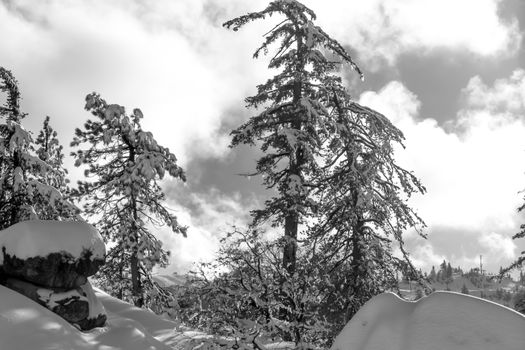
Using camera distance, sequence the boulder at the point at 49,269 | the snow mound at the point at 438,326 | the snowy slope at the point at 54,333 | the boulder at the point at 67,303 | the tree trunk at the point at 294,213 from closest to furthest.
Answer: the snow mound at the point at 438,326, the snowy slope at the point at 54,333, the boulder at the point at 67,303, the boulder at the point at 49,269, the tree trunk at the point at 294,213

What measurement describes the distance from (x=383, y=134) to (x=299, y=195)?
4.90 meters

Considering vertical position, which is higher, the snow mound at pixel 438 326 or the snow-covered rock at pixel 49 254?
the snow-covered rock at pixel 49 254

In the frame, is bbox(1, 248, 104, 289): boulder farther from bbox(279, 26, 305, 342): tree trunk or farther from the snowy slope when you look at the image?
bbox(279, 26, 305, 342): tree trunk

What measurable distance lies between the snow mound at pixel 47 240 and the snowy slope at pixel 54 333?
1393 millimetres

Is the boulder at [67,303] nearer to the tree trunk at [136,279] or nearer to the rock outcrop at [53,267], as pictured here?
the rock outcrop at [53,267]

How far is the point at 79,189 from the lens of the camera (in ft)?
61.2

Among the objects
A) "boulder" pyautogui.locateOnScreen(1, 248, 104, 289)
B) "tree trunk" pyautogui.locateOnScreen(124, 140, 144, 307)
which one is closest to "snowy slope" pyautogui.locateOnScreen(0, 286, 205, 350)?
"boulder" pyautogui.locateOnScreen(1, 248, 104, 289)

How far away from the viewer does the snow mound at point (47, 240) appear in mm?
11877

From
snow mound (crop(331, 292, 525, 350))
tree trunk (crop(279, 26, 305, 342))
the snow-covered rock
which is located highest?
A: tree trunk (crop(279, 26, 305, 342))

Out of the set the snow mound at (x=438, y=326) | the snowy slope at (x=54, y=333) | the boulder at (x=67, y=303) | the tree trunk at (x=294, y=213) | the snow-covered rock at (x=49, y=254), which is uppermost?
the tree trunk at (x=294, y=213)

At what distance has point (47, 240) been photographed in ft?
39.5

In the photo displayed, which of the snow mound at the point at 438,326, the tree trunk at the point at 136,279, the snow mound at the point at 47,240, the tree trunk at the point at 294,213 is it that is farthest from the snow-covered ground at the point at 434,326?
the tree trunk at the point at 136,279

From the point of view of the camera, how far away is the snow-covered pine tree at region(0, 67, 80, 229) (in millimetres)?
17141

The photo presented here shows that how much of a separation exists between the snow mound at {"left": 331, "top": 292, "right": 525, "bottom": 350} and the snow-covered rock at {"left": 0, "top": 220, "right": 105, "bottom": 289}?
994cm
